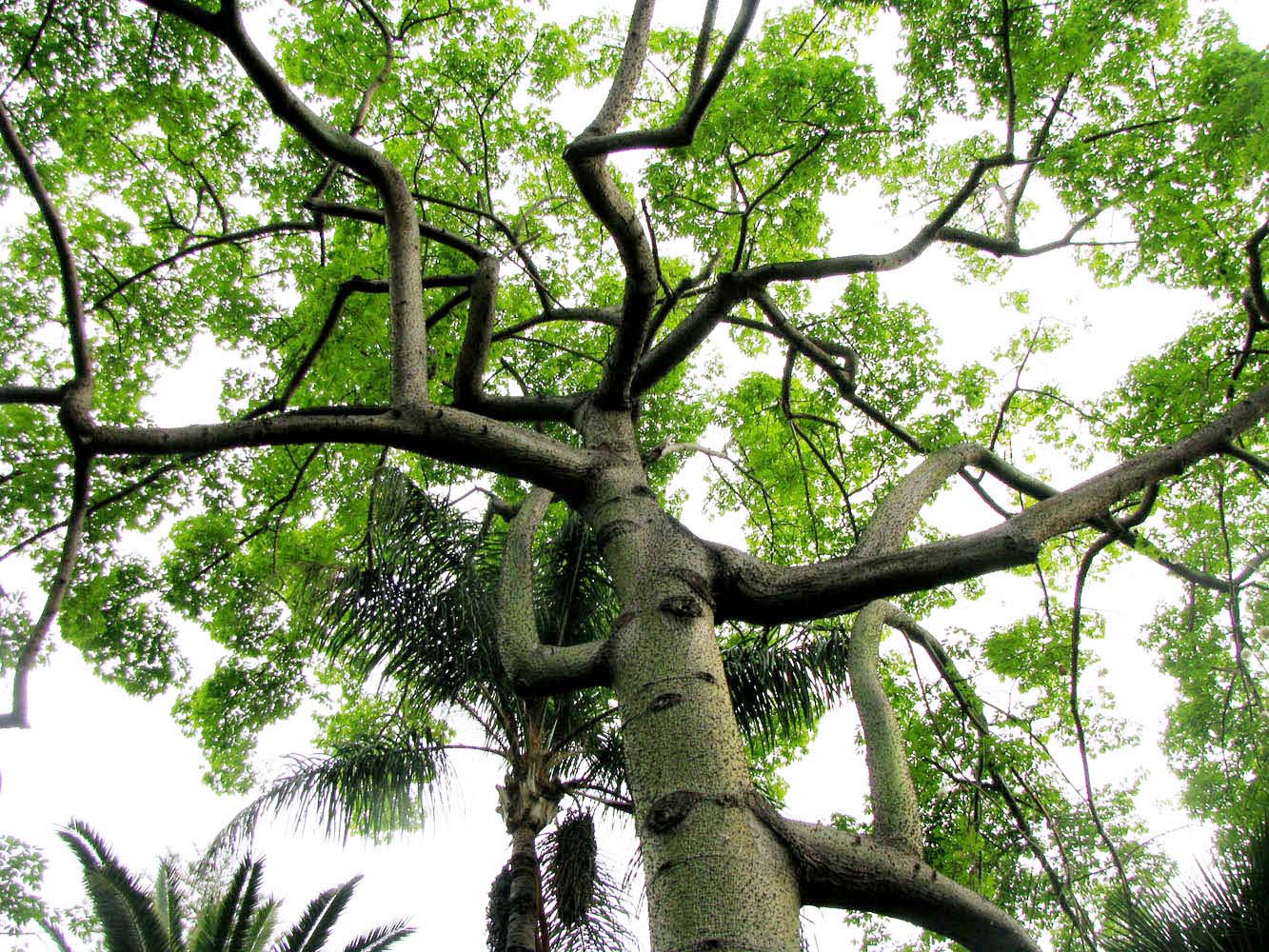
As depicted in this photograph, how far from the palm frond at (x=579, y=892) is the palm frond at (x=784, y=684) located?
1.65m

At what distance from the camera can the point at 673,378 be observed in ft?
26.1

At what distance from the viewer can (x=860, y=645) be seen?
328 centimetres

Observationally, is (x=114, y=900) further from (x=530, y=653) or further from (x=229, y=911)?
(x=530, y=653)

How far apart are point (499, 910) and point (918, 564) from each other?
16.0 feet

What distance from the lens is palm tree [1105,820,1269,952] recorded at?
3084 millimetres

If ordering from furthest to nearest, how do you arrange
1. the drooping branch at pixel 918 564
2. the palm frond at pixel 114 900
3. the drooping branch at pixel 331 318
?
1. the palm frond at pixel 114 900
2. the drooping branch at pixel 331 318
3. the drooping branch at pixel 918 564

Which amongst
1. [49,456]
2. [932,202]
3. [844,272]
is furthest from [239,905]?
[932,202]

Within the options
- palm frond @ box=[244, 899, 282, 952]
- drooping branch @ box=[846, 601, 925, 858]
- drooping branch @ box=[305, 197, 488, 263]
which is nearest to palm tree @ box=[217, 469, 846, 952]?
drooping branch @ box=[305, 197, 488, 263]

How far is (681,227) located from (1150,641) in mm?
10223

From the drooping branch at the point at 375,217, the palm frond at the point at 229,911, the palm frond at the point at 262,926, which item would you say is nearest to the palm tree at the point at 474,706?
the palm frond at the point at 229,911

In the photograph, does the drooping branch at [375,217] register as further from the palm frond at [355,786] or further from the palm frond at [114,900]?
the palm frond at [114,900]

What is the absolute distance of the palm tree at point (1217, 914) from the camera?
3.08m

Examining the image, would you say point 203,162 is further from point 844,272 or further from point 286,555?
point 844,272

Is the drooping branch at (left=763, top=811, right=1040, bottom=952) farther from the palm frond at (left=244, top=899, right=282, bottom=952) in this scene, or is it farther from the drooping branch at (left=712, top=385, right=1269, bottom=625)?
the palm frond at (left=244, top=899, right=282, bottom=952)
